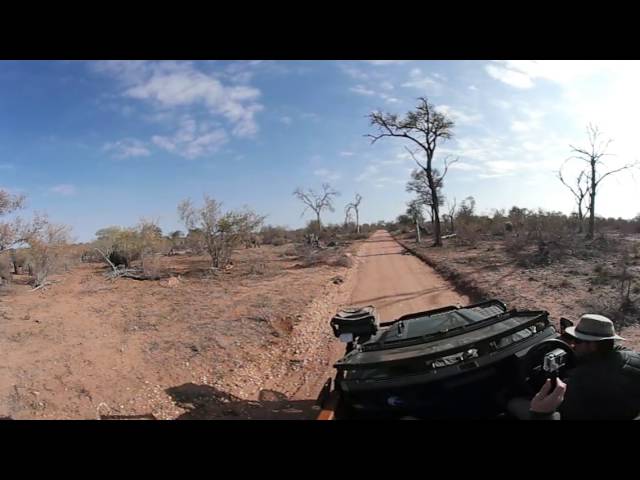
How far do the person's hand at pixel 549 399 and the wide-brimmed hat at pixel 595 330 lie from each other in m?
0.60

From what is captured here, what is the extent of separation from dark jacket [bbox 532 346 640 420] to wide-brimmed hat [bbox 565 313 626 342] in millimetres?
144

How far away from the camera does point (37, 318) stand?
25.5ft

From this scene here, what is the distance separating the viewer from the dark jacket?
7.18 ft

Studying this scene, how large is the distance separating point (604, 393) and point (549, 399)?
0.51 meters

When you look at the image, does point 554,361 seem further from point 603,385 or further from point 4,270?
point 4,270

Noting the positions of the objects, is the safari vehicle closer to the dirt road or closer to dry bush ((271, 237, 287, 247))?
the dirt road

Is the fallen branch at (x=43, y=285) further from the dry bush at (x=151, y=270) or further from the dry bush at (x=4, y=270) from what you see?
the dry bush at (x=151, y=270)

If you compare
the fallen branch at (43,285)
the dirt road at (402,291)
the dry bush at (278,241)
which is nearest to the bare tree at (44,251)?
the fallen branch at (43,285)

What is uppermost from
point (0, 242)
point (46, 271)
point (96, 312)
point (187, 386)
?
point (0, 242)

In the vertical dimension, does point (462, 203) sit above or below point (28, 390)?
above

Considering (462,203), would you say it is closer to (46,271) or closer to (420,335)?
(46,271)

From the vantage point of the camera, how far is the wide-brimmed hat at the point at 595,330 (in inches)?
93.3
